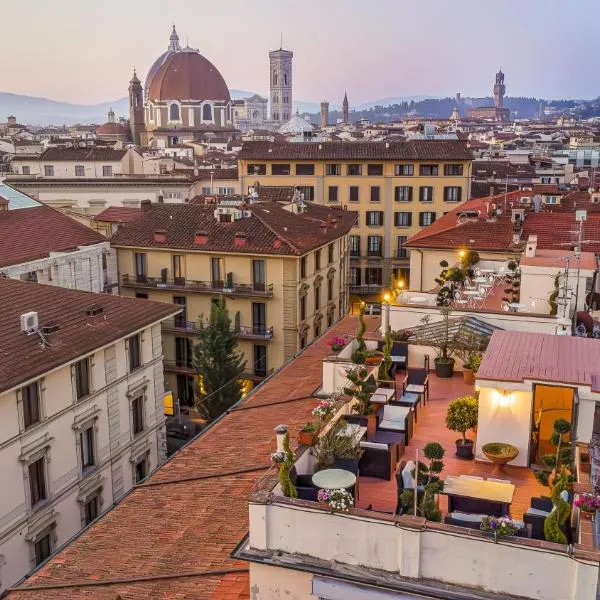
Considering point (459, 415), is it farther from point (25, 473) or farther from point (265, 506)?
point (25, 473)

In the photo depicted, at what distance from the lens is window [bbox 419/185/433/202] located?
67688mm

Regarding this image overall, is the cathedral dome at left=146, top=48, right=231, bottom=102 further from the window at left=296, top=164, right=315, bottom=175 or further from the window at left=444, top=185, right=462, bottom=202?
the window at left=444, top=185, right=462, bottom=202

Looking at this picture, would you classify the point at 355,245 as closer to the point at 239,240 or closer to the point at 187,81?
the point at 239,240

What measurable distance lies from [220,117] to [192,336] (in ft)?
423

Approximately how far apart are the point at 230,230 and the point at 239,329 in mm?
5646

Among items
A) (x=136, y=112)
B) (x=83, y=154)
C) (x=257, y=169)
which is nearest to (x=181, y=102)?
(x=136, y=112)

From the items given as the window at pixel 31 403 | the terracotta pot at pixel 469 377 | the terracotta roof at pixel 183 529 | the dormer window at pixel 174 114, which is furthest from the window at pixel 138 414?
the dormer window at pixel 174 114

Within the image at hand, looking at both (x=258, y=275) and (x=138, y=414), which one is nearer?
(x=138, y=414)

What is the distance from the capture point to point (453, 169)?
67.1 metres

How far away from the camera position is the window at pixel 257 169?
237 feet

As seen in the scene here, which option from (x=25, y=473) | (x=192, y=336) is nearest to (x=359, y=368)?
(x=25, y=473)

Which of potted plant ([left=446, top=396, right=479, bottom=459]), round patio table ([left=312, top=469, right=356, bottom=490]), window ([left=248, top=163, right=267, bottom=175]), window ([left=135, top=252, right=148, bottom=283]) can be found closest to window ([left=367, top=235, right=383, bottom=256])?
window ([left=248, top=163, right=267, bottom=175])

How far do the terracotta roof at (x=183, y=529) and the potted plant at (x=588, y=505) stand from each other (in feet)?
14.6

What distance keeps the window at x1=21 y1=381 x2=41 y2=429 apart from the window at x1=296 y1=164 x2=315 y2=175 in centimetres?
4993
